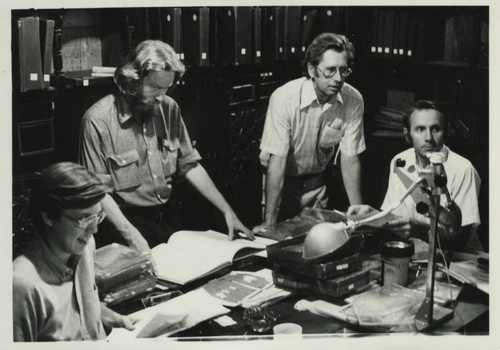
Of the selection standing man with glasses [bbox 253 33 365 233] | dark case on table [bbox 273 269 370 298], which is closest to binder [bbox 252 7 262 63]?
standing man with glasses [bbox 253 33 365 233]

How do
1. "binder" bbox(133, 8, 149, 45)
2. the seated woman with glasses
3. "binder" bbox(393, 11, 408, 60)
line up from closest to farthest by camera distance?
1. the seated woman with glasses
2. "binder" bbox(133, 8, 149, 45)
3. "binder" bbox(393, 11, 408, 60)

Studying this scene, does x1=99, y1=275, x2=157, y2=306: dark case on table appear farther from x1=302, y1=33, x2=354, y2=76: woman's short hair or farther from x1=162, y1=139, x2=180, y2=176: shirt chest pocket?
x1=302, y1=33, x2=354, y2=76: woman's short hair

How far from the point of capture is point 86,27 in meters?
2.69

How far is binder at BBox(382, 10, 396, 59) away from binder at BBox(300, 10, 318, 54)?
397 mm

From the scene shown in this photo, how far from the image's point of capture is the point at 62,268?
6.59ft

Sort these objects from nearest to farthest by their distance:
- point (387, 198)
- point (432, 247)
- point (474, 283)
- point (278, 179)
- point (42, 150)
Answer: point (432, 247)
point (474, 283)
point (42, 150)
point (387, 198)
point (278, 179)

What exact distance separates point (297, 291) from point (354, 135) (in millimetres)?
875

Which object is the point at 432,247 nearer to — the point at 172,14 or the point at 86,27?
the point at 172,14

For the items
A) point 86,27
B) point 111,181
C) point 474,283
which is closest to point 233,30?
point 86,27

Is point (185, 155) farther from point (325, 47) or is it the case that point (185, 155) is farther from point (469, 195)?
point (469, 195)

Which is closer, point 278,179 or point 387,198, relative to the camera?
point 387,198

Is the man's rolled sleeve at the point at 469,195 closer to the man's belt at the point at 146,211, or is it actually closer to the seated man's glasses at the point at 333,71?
the seated man's glasses at the point at 333,71

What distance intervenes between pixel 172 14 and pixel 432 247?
1300 millimetres

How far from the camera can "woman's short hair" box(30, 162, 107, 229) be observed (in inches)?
79.7
